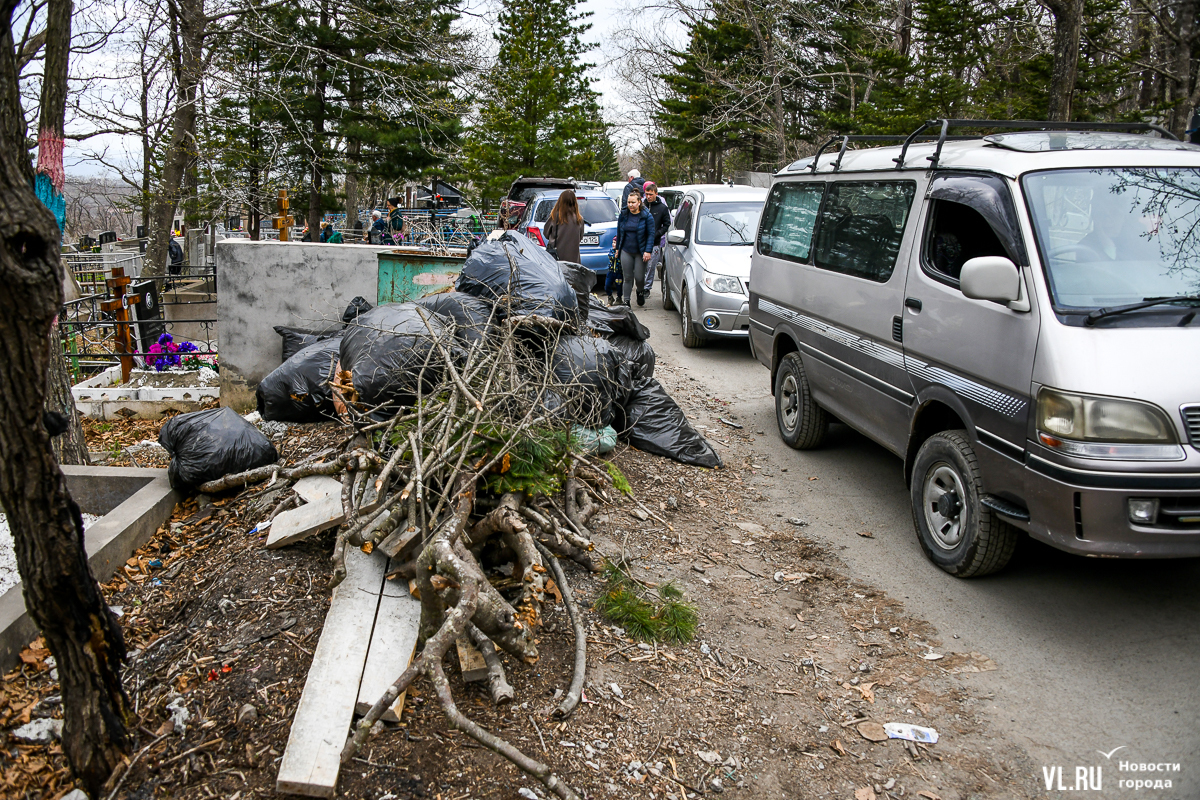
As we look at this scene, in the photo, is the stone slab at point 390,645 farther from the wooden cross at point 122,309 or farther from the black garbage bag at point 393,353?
the wooden cross at point 122,309

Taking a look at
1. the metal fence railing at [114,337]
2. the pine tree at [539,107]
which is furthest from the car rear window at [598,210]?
the pine tree at [539,107]

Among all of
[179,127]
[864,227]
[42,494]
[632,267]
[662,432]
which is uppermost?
[179,127]

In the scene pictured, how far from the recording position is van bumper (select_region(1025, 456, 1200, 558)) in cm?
347

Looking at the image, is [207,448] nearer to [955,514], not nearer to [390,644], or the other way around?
[390,644]

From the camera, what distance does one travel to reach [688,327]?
1044 centimetres

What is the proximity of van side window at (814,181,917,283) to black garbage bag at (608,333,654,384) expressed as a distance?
1596mm

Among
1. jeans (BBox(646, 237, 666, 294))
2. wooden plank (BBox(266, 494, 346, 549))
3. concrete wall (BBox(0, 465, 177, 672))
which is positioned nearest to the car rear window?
jeans (BBox(646, 237, 666, 294))

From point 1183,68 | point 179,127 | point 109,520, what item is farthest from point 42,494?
point 1183,68

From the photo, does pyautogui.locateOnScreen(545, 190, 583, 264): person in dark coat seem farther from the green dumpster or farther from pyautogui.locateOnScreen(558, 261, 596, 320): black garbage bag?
pyautogui.locateOnScreen(558, 261, 596, 320): black garbage bag

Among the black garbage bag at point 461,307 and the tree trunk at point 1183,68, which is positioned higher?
the tree trunk at point 1183,68

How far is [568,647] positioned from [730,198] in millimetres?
8640

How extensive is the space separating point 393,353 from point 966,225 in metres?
3.57

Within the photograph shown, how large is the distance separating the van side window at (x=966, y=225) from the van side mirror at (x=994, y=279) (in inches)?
8.2

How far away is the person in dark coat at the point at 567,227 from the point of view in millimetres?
10195
